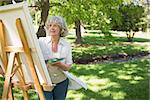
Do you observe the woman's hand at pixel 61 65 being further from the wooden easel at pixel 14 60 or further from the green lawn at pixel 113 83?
the green lawn at pixel 113 83

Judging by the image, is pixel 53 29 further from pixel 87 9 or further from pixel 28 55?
pixel 87 9

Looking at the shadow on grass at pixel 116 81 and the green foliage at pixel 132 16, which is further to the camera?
the green foliage at pixel 132 16

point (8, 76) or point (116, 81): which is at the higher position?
point (8, 76)

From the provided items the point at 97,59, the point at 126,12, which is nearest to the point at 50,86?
the point at 97,59

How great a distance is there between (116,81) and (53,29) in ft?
11.4

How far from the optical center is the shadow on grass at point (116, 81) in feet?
17.8

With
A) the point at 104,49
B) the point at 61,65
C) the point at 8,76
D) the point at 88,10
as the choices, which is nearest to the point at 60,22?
the point at 61,65

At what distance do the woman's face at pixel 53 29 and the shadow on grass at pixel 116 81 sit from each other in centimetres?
228

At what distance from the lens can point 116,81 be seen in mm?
6461

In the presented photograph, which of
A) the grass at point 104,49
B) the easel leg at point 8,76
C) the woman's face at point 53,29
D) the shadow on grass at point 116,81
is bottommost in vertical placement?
the grass at point 104,49

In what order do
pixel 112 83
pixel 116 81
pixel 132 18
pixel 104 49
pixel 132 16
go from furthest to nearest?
pixel 132 18 → pixel 132 16 → pixel 104 49 → pixel 116 81 → pixel 112 83

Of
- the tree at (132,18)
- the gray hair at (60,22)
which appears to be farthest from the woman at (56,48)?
the tree at (132,18)

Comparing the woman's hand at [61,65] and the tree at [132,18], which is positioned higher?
the woman's hand at [61,65]

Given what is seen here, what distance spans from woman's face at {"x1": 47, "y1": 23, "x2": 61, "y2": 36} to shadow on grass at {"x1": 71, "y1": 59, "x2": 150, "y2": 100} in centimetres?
228
